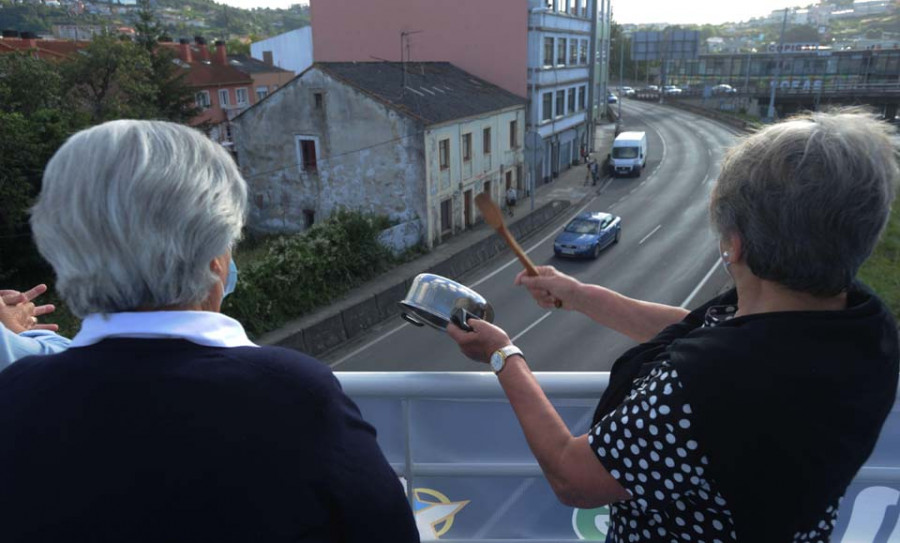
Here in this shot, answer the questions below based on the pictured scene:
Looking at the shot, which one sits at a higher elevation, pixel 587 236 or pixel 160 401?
pixel 160 401

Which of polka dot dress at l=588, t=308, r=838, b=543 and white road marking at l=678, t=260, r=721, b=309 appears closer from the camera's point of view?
polka dot dress at l=588, t=308, r=838, b=543

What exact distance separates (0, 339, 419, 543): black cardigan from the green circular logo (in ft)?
4.78

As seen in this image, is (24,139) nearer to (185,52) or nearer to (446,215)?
(446,215)

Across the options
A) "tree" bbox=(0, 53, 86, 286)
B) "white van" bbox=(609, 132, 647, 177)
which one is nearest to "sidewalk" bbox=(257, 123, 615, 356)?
"white van" bbox=(609, 132, 647, 177)

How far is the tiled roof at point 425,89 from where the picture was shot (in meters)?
18.1

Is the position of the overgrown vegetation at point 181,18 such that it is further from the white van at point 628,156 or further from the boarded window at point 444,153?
the white van at point 628,156

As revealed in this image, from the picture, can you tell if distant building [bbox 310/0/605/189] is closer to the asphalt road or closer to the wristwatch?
the asphalt road

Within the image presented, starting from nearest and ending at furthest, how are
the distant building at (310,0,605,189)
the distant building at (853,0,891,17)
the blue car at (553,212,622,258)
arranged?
the blue car at (553,212,622,258) → the distant building at (310,0,605,189) → the distant building at (853,0,891,17)

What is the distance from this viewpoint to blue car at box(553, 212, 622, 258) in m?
17.5

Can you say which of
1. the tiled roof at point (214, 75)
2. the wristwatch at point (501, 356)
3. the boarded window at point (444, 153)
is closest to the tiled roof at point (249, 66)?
the tiled roof at point (214, 75)

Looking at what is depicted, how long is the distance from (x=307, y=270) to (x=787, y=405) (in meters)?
13.7

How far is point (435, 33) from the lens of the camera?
25.5 metres

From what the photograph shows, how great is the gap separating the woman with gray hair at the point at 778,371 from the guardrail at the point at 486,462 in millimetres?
523

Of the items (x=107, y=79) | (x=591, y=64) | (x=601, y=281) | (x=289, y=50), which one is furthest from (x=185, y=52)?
(x=601, y=281)
